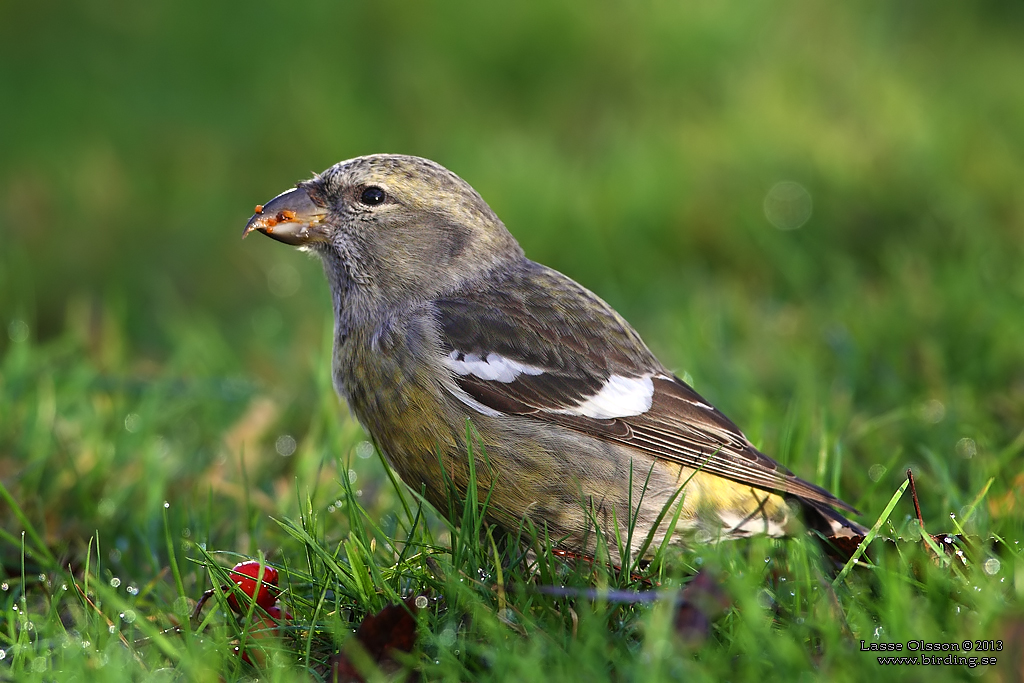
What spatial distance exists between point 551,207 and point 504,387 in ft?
12.8

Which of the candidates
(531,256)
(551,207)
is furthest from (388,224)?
(551,207)

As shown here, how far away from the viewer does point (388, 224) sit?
388cm

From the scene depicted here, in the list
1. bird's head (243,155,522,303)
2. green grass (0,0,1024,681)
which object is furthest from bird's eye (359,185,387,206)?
green grass (0,0,1024,681)

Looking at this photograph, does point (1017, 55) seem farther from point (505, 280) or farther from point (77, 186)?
point (77, 186)

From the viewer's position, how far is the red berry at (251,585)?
304 cm

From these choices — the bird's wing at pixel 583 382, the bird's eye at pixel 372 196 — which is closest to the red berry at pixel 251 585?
the bird's wing at pixel 583 382

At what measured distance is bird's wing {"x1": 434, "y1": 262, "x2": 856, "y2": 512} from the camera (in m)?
3.46

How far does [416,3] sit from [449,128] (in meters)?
1.69

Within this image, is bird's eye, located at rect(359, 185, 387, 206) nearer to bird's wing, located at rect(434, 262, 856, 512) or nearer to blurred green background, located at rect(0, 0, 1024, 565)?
bird's wing, located at rect(434, 262, 856, 512)

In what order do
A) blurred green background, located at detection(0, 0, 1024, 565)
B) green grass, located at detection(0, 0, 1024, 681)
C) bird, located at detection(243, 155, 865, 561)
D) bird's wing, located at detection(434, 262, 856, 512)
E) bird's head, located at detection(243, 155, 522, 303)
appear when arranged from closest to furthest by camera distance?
1. green grass, located at detection(0, 0, 1024, 681)
2. bird, located at detection(243, 155, 865, 561)
3. bird's wing, located at detection(434, 262, 856, 512)
4. bird's head, located at detection(243, 155, 522, 303)
5. blurred green background, located at detection(0, 0, 1024, 565)

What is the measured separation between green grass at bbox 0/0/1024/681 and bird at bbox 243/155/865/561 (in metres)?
0.22

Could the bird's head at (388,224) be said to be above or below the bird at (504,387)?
above

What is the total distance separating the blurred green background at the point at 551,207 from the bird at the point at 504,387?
17.6 inches

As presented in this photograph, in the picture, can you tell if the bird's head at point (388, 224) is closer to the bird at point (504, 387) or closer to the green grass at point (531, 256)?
the bird at point (504, 387)
